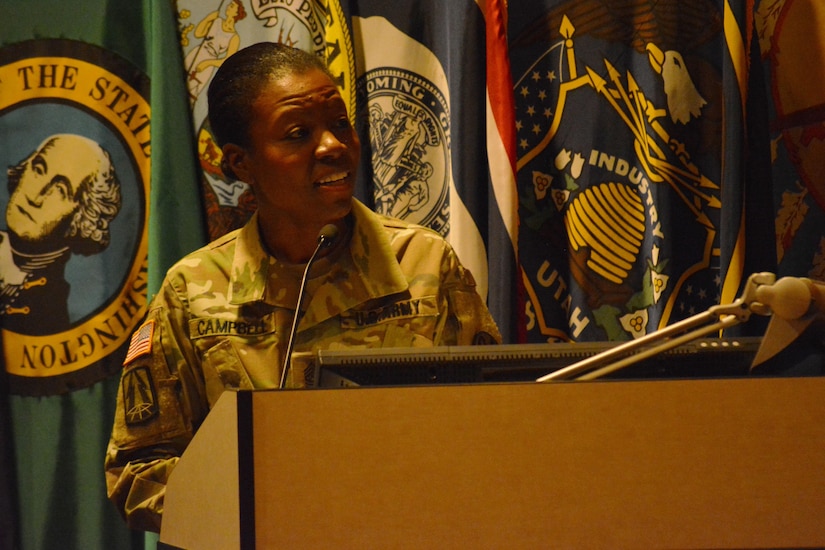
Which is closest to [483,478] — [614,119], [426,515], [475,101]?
[426,515]

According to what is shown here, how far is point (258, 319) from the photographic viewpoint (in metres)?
1.61

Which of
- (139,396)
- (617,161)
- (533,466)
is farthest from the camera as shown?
(617,161)

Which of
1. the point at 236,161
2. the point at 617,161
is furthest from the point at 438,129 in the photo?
the point at 236,161

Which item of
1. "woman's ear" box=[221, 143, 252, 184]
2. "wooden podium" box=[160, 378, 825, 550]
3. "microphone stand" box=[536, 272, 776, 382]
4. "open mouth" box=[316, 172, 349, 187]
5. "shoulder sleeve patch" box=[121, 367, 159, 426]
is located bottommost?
"shoulder sleeve patch" box=[121, 367, 159, 426]

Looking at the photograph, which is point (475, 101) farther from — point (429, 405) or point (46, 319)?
point (429, 405)

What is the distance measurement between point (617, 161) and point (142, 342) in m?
1.25

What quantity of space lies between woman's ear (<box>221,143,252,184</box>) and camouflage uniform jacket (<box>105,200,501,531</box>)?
0.31 feet

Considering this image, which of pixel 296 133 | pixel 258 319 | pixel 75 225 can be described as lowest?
pixel 258 319

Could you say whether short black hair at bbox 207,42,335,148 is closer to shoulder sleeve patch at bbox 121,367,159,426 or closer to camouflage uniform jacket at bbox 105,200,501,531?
camouflage uniform jacket at bbox 105,200,501,531

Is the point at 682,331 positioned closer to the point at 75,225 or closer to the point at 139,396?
the point at 139,396

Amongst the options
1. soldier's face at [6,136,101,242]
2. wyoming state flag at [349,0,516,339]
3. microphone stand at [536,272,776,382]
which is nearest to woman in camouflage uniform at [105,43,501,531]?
wyoming state flag at [349,0,516,339]

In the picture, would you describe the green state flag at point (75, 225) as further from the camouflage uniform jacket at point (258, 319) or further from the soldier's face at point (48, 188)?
the camouflage uniform jacket at point (258, 319)

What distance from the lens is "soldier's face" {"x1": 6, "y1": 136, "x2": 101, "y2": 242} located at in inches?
87.4

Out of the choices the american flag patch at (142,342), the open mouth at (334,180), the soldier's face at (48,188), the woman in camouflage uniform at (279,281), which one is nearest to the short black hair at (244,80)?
the woman in camouflage uniform at (279,281)
